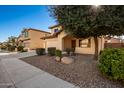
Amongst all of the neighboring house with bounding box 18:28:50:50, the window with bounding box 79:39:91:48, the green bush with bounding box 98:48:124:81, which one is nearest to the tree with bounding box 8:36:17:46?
the neighboring house with bounding box 18:28:50:50

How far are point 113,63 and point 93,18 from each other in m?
4.16

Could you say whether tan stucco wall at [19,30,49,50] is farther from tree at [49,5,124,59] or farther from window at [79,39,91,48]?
tree at [49,5,124,59]

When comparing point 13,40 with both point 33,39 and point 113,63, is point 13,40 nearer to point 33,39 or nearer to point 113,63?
point 33,39

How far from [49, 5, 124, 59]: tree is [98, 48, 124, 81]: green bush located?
350 cm

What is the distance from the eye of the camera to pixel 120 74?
15.7 ft

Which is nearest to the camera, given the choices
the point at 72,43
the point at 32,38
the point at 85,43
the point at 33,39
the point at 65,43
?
the point at 85,43

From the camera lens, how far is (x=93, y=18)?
8.46 m

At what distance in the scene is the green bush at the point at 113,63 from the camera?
480 centimetres

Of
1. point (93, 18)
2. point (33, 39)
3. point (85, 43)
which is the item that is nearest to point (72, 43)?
point (85, 43)

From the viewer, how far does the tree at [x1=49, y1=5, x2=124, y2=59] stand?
27.5 ft
